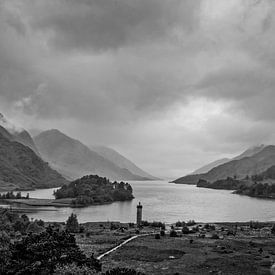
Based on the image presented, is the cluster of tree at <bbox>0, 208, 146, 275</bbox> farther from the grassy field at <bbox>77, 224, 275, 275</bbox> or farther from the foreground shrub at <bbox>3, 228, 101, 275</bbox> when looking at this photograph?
the grassy field at <bbox>77, 224, 275, 275</bbox>

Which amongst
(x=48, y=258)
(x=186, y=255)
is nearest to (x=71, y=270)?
(x=48, y=258)

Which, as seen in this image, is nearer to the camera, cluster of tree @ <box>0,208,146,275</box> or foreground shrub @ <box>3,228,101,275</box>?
cluster of tree @ <box>0,208,146,275</box>

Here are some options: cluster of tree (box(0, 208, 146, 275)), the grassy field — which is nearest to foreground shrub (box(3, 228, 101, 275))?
cluster of tree (box(0, 208, 146, 275))

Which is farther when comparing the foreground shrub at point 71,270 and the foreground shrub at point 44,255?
the foreground shrub at point 44,255

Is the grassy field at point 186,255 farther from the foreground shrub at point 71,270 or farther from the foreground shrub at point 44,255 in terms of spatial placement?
the foreground shrub at point 71,270

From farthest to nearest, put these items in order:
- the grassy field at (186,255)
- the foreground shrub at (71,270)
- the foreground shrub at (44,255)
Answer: the grassy field at (186,255) < the foreground shrub at (44,255) < the foreground shrub at (71,270)

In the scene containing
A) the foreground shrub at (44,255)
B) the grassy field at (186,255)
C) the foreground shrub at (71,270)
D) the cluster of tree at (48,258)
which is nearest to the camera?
the foreground shrub at (71,270)

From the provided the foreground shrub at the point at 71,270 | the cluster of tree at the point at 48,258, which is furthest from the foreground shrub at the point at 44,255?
the foreground shrub at the point at 71,270

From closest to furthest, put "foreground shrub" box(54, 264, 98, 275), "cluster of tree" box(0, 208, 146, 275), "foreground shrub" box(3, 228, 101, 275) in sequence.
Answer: "foreground shrub" box(54, 264, 98, 275) → "cluster of tree" box(0, 208, 146, 275) → "foreground shrub" box(3, 228, 101, 275)

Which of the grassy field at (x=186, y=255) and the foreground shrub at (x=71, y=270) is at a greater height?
the foreground shrub at (x=71, y=270)

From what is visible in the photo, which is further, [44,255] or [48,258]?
[44,255]

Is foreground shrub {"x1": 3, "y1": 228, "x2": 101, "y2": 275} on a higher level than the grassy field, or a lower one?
higher

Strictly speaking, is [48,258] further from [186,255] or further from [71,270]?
[186,255]
